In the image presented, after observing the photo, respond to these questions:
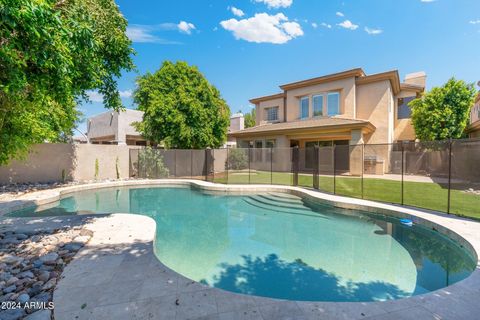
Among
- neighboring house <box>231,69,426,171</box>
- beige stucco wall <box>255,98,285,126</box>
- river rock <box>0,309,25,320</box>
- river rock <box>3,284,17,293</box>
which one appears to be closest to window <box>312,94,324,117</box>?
neighboring house <box>231,69,426,171</box>

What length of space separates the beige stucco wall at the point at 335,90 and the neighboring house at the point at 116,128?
12924 mm

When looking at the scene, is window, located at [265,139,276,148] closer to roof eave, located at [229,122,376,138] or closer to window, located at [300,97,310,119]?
roof eave, located at [229,122,376,138]

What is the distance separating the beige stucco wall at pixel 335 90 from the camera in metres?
16.0

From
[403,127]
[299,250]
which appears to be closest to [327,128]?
[403,127]

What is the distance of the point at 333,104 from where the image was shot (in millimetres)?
16797

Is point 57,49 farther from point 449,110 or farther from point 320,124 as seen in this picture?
point 449,110

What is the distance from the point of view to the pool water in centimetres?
388

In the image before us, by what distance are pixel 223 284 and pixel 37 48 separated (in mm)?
4228

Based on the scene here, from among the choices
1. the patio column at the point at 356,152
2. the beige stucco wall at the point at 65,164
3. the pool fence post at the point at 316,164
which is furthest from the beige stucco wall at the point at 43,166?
the patio column at the point at 356,152

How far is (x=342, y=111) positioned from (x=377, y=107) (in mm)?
2120

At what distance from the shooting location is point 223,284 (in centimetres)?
391

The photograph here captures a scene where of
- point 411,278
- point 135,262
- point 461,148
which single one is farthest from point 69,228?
point 461,148

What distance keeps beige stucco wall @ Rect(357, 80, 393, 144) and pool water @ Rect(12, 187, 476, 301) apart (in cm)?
964

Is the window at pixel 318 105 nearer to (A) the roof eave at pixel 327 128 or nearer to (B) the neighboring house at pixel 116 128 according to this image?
(A) the roof eave at pixel 327 128
